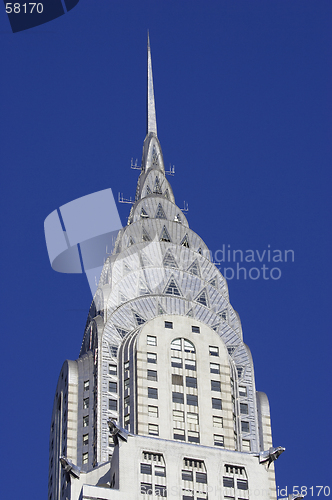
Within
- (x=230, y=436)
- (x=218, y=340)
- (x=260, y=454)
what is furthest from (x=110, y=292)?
(x=260, y=454)

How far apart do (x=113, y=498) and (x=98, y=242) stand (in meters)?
56.9

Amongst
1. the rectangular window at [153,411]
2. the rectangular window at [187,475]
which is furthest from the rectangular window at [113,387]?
the rectangular window at [187,475]

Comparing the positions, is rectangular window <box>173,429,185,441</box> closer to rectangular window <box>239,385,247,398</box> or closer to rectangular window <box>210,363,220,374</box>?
rectangular window <box>210,363,220,374</box>

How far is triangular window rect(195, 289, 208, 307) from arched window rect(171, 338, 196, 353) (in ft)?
48.6

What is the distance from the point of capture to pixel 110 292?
163375 mm

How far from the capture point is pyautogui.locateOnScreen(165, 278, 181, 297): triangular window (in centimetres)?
16423

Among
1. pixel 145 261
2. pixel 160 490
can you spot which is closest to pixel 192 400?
pixel 160 490

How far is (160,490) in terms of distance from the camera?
417 feet

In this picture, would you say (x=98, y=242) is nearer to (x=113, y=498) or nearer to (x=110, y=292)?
(x=110, y=292)

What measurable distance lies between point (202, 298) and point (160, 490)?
43.4 meters

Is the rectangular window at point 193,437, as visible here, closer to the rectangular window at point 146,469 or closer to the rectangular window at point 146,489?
the rectangular window at point 146,469

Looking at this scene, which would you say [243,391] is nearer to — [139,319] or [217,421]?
[217,421]

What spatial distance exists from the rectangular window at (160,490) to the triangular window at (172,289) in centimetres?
4080

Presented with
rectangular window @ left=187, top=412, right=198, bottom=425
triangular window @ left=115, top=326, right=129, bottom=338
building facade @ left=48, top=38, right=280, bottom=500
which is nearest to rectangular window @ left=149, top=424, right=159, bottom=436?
building facade @ left=48, top=38, right=280, bottom=500
